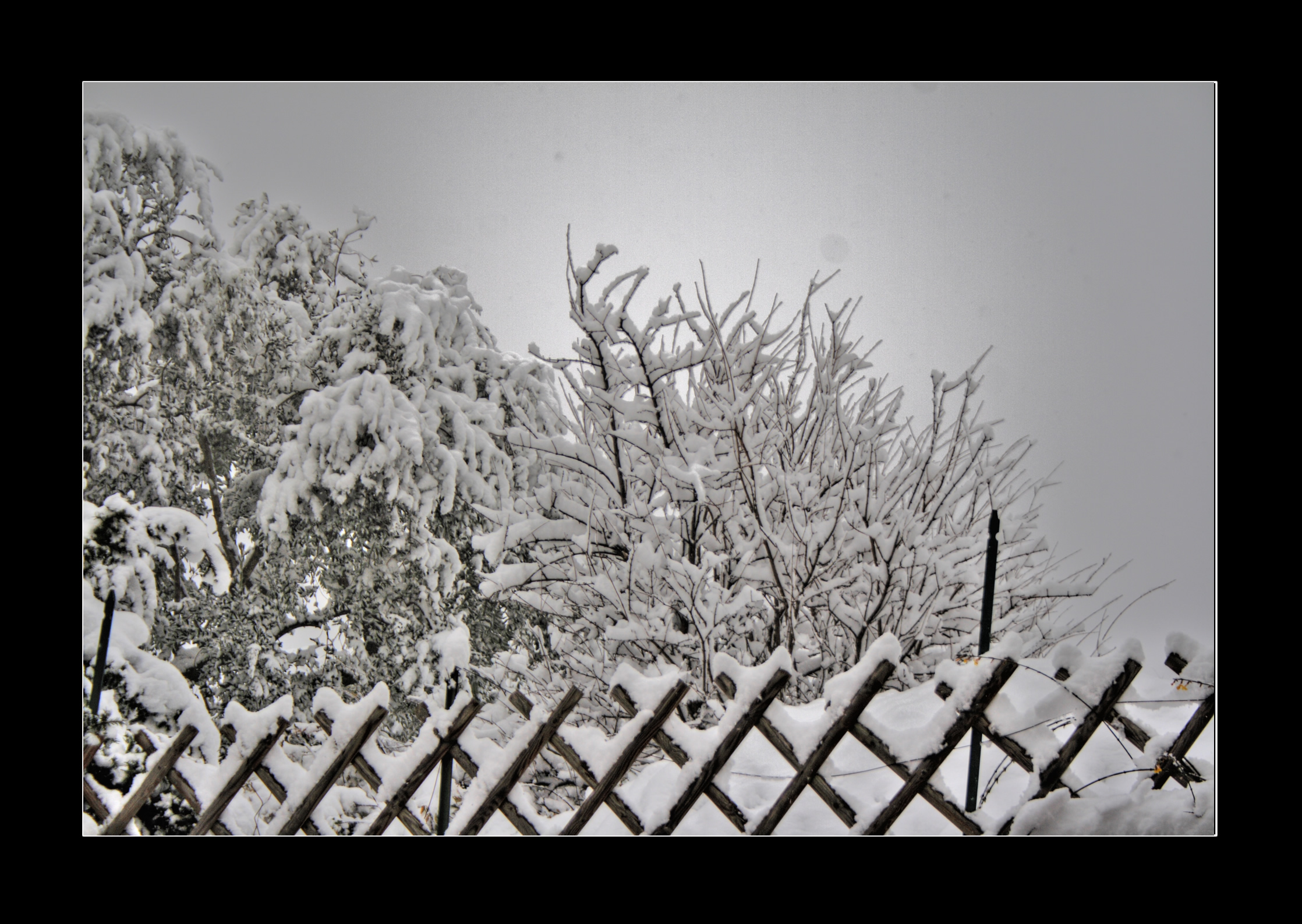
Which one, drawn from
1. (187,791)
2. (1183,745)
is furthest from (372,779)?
(1183,745)

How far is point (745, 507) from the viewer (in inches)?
102

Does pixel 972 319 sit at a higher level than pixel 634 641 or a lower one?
higher

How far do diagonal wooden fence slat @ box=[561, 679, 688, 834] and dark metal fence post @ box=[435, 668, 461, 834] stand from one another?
0.39 metres

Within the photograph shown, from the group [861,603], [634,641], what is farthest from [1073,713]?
[634,641]

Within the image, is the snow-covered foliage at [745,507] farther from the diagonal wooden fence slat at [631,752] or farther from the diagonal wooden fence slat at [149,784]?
the diagonal wooden fence slat at [149,784]

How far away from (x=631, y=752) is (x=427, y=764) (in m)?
0.54

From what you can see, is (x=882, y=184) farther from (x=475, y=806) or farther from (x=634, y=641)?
(x=475, y=806)

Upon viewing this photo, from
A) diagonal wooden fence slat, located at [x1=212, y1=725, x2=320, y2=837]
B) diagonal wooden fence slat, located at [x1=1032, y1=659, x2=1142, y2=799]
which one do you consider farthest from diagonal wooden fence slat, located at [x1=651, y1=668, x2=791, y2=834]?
diagonal wooden fence slat, located at [x1=212, y1=725, x2=320, y2=837]

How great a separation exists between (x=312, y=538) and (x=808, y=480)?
351 cm

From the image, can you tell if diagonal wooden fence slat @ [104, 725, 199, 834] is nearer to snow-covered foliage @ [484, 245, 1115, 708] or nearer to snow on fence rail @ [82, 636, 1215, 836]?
snow on fence rail @ [82, 636, 1215, 836]

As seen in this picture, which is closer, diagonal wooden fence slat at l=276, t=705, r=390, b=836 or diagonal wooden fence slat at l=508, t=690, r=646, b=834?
diagonal wooden fence slat at l=508, t=690, r=646, b=834

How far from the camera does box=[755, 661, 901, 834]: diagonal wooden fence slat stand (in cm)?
162

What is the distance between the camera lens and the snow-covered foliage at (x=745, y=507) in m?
2.36
